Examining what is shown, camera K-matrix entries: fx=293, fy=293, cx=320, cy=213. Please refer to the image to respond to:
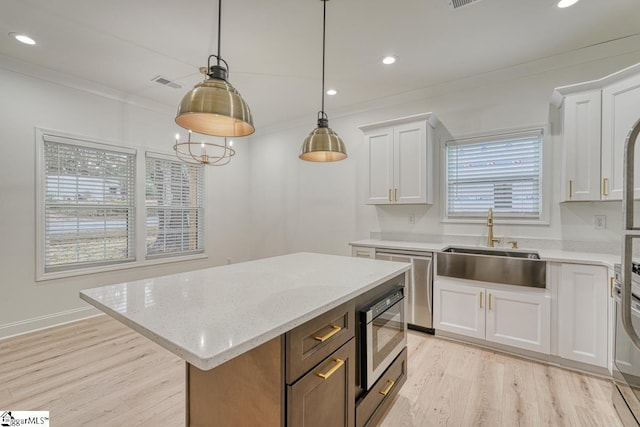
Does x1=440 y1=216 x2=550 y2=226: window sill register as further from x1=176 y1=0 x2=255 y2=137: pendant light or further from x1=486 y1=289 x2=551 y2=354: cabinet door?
x1=176 y1=0 x2=255 y2=137: pendant light

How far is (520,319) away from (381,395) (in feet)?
5.51

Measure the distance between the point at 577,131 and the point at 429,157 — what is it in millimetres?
1318

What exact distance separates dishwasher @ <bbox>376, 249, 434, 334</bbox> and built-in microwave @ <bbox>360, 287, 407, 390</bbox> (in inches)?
44.8

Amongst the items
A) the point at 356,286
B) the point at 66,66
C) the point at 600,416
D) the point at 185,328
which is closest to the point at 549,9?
the point at 356,286

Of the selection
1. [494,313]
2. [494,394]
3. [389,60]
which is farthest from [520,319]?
[389,60]

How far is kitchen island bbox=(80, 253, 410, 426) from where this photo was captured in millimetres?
987

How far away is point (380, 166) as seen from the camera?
12.3ft

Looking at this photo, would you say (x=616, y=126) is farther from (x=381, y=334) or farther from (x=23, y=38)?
(x=23, y=38)

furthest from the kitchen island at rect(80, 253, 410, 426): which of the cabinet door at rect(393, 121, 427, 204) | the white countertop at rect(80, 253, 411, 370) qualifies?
the cabinet door at rect(393, 121, 427, 204)

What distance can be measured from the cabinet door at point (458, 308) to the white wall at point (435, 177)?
749mm

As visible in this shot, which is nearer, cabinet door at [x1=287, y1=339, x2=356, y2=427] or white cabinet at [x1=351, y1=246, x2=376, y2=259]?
cabinet door at [x1=287, y1=339, x2=356, y2=427]

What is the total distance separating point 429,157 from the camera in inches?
137

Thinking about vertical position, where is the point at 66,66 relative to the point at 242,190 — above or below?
above

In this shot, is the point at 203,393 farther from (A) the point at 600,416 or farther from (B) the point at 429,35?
(B) the point at 429,35
